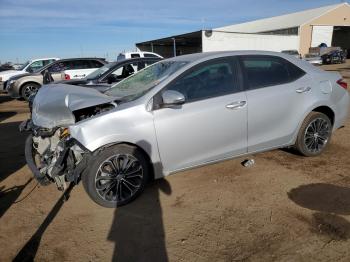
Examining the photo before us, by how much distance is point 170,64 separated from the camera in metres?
4.50

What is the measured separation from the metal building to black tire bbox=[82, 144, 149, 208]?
2897 centimetres

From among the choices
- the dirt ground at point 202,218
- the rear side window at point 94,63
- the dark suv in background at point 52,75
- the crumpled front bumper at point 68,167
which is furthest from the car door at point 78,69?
the crumpled front bumper at point 68,167

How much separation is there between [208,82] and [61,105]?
1.83m

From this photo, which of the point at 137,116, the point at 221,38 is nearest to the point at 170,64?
the point at 137,116

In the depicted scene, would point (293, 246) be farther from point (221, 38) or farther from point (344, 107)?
point (221, 38)

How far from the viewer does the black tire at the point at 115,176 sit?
3.62 meters

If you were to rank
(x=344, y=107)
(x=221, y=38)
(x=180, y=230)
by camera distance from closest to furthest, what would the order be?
(x=180, y=230), (x=344, y=107), (x=221, y=38)

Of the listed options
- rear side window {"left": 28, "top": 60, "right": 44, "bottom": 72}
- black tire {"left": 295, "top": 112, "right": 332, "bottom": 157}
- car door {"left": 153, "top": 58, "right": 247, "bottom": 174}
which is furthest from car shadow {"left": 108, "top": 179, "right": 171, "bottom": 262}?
rear side window {"left": 28, "top": 60, "right": 44, "bottom": 72}

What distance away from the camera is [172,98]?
11.9 feet

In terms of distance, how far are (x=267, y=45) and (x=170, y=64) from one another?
35900 millimetres

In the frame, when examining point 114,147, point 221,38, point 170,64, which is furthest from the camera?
point 221,38

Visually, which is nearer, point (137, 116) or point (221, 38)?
point (137, 116)

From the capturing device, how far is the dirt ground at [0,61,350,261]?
9.85 ft

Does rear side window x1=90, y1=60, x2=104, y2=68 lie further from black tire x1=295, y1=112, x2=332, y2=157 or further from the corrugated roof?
the corrugated roof
